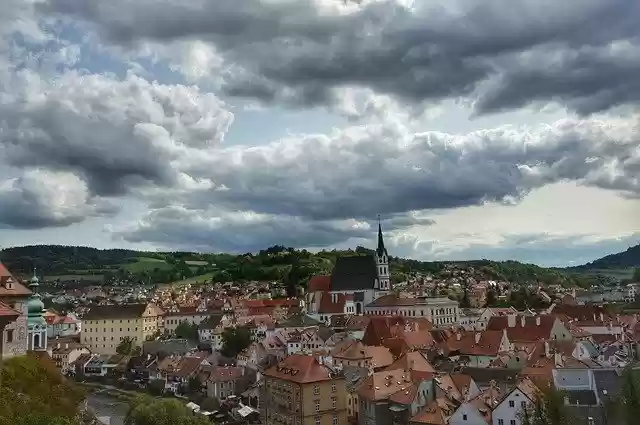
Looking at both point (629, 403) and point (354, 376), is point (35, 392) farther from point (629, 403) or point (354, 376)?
point (354, 376)

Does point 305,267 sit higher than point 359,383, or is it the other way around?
point 305,267

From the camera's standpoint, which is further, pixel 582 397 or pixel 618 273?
pixel 618 273

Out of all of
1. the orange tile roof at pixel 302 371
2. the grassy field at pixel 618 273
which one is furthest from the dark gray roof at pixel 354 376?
the grassy field at pixel 618 273

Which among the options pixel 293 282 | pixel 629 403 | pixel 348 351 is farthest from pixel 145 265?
pixel 629 403

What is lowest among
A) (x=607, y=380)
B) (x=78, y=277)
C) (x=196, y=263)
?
(x=607, y=380)

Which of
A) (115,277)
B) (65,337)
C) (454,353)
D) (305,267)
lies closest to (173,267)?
(115,277)

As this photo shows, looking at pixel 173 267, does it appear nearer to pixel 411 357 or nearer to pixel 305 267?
pixel 305 267
